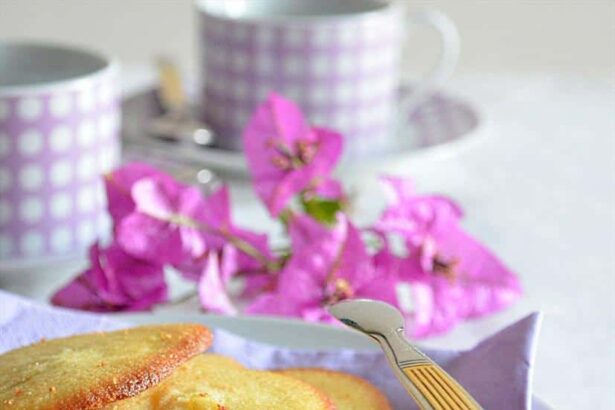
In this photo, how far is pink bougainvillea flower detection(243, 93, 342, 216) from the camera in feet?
2.17

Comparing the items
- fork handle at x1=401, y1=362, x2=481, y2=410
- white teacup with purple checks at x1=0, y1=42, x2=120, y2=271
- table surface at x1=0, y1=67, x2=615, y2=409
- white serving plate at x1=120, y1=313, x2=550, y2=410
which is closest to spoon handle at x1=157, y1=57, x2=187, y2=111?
table surface at x1=0, y1=67, x2=615, y2=409

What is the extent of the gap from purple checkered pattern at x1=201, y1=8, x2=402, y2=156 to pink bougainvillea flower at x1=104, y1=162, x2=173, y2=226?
0.26 meters

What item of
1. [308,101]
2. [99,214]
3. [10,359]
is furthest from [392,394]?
[308,101]

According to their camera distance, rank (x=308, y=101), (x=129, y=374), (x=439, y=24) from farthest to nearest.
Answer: (x=439, y=24)
(x=308, y=101)
(x=129, y=374)

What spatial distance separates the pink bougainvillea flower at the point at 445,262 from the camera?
65 centimetres

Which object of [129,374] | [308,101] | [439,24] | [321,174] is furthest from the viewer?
[439,24]

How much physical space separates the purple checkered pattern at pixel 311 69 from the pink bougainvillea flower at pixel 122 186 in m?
0.26

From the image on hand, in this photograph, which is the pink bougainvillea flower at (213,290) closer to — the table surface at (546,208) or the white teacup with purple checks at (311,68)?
the table surface at (546,208)

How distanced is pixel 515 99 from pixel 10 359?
0.76 meters

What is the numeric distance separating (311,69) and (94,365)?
0.47m

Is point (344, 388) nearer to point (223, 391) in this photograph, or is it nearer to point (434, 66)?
point (223, 391)

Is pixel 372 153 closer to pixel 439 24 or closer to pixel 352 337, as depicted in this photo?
pixel 439 24

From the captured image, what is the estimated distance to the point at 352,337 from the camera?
55 cm

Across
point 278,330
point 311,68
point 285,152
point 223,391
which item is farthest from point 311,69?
point 223,391
